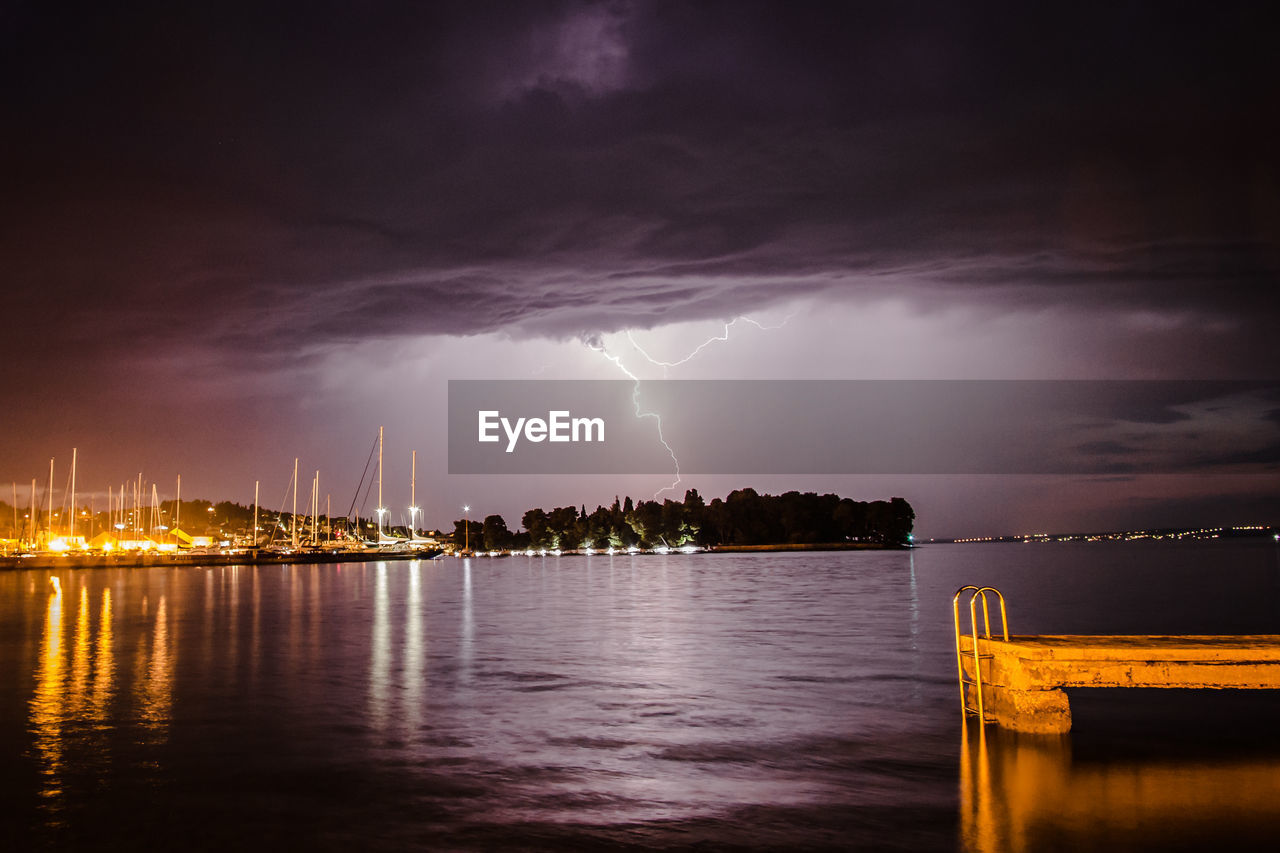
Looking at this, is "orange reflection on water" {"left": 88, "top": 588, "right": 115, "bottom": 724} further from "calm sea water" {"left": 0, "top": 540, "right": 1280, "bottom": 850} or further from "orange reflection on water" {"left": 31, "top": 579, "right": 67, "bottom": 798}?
"orange reflection on water" {"left": 31, "top": 579, "right": 67, "bottom": 798}

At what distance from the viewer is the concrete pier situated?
15.9 m

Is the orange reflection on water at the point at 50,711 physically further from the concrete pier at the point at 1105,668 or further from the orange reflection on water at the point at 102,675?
the concrete pier at the point at 1105,668

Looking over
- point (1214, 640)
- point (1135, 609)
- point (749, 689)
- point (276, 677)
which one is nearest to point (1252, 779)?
point (1214, 640)

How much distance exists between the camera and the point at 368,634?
4256 cm

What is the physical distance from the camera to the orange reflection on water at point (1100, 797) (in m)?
12.0

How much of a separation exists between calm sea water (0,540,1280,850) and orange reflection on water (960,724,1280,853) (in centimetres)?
6

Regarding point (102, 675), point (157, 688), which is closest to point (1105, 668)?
point (157, 688)

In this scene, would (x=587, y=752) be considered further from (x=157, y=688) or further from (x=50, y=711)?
(x=157, y=688)

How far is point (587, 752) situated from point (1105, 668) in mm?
9161

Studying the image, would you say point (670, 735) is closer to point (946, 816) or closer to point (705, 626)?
point (946, 816)

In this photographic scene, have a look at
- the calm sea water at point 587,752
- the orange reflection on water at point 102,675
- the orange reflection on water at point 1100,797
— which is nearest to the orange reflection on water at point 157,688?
the calm sea water at point 587,752

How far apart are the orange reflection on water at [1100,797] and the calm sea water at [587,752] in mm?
59

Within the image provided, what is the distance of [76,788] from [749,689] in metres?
15.8

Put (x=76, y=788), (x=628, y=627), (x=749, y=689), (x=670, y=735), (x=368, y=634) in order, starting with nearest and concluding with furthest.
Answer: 1. (x=76, y=788)
2. (x=670, y=735)
3. (x=749, y=689)
4. (x=368, y=634)
5. (x=628, y=627)
